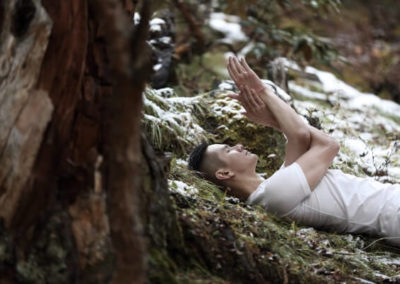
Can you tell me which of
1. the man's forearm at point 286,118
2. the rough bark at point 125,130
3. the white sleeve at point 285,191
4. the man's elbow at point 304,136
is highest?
the rough bark at point 125,130

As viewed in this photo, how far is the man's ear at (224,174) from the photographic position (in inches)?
133

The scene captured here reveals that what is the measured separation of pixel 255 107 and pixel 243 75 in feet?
0.69

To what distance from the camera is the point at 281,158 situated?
14.2 ft

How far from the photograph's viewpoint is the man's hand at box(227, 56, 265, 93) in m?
3.34

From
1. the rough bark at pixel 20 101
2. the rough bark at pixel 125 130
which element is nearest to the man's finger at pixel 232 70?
the rough bark at pixel 20 101

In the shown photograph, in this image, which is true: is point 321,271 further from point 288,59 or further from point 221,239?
point 288,59

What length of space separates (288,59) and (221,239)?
16.6 ft

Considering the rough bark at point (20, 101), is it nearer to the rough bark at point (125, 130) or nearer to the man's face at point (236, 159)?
the rough bark at point (125, 130)

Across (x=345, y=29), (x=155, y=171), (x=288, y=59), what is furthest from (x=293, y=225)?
(x=345, y=29)

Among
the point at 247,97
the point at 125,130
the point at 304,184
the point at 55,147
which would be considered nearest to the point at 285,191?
the point at 304,184

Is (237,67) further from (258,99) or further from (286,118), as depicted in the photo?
(286,118)

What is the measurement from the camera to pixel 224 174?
11.2ft

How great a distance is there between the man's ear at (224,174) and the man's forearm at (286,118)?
1.28 feet

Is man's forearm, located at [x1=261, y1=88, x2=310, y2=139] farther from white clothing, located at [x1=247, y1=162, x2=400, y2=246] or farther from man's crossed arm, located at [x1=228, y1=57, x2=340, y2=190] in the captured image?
white clothing, located at [x1=247, y1=162, x2=400, y2=246]
